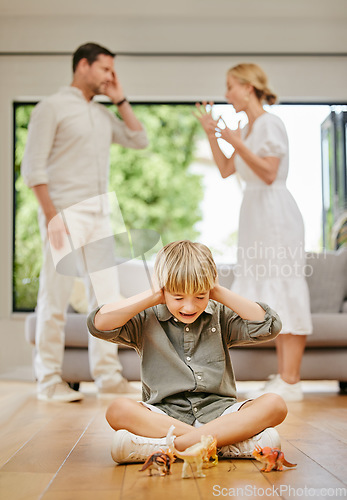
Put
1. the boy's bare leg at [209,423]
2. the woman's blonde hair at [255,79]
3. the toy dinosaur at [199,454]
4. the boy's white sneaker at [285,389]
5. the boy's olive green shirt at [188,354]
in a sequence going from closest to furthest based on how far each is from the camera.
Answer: the toy dinosaur at [199,454] < the boy's bare leg at [209,423] < the boy's olive green shirt at [188,354] < the boy's white sneaker at [285,389] < the woman's blonde hair at [255,79]

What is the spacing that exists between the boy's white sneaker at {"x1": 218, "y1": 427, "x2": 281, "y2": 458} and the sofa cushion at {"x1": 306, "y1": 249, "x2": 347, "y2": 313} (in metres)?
1.90

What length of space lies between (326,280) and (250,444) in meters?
1.98

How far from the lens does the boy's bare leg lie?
4.45 ft

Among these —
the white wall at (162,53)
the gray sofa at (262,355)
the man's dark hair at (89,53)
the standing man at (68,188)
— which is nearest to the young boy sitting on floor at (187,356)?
the standing man at (68,188)

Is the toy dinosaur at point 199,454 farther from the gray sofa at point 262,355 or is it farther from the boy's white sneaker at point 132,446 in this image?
the gray sofa at point 262,355

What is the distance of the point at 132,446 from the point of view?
4.49 feet

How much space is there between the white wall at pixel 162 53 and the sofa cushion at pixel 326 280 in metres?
1.63

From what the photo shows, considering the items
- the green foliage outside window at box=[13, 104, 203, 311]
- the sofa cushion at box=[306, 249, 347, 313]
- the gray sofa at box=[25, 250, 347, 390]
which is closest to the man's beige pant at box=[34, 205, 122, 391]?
the gray sofa at box=[25, 250, 347, 390]

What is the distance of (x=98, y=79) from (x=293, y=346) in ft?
4.65

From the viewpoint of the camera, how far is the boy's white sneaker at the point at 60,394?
2.63 m

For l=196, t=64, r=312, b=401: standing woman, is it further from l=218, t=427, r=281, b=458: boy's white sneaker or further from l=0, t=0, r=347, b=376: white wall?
l=0, t=0, r=347, b=376: white wall

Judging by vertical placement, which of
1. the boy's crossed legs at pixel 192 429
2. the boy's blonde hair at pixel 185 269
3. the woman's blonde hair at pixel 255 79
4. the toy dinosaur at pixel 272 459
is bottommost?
the toy dinosaur at pixel 272 459

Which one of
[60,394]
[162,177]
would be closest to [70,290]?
[60,394]

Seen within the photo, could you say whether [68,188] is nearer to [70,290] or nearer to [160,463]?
[70,290]
